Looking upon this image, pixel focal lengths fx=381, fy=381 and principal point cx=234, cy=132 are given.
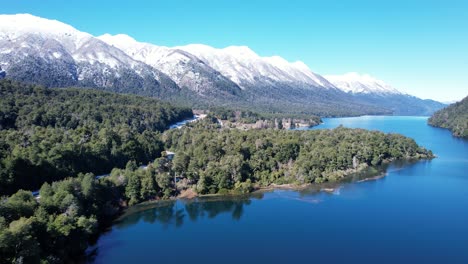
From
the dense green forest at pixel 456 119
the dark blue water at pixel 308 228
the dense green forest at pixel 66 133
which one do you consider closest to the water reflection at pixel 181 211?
the dark blue water at pixel 308 228

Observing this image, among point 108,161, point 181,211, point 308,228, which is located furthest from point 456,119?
point 108,161

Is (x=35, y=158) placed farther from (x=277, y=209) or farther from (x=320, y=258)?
(x=320, y=258)

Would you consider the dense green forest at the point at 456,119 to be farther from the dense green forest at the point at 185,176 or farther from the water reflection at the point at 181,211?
the water reflection at the point at 181,211

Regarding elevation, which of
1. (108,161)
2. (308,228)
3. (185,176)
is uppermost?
(108,161)

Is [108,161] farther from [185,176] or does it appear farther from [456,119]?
[456,119]

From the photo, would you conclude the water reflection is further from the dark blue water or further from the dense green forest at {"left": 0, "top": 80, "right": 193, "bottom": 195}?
the dense green forest at {"left": 0, "top": 80, "right": 193, "bottom": 195}

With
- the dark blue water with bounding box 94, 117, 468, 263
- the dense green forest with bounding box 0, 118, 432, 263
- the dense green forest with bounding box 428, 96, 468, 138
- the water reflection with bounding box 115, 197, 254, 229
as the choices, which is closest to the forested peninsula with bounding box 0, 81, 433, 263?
the dense green forest with bounding box 0, 118, 432, 263

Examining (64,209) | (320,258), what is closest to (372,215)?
(320,258)
